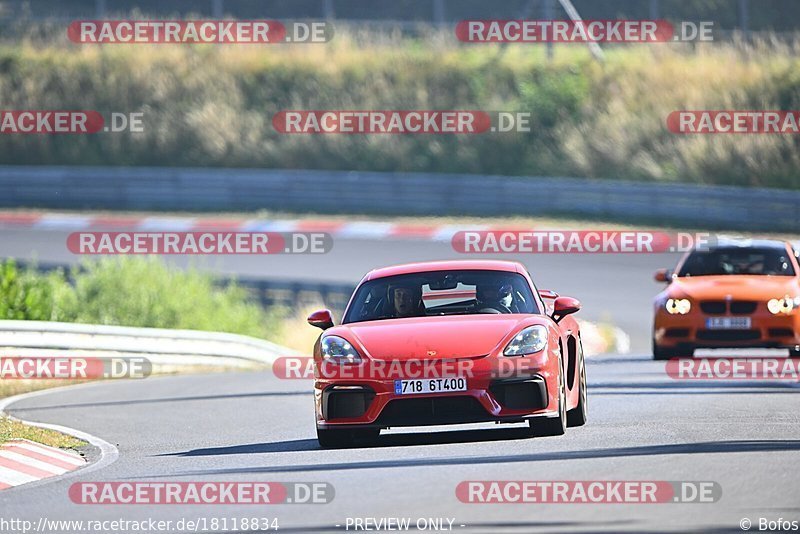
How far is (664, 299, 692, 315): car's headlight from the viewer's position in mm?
17859

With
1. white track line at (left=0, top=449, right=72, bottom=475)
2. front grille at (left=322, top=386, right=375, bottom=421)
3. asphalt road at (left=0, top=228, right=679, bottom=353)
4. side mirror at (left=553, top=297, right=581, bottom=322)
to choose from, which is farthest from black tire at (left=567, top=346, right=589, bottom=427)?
asphalt road at (left=0, top=228, right=679, bottom=353)

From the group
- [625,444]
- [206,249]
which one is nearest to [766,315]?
[625,444]

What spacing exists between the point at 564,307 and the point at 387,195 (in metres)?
26.8

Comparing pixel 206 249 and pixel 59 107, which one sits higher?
pixel 59 107

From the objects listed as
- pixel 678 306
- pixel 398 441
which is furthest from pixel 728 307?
pixel 398 441

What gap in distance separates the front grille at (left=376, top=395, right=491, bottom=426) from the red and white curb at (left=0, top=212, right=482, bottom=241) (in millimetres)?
23834

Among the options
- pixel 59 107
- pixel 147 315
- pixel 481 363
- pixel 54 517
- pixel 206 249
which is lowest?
pixel 54 517

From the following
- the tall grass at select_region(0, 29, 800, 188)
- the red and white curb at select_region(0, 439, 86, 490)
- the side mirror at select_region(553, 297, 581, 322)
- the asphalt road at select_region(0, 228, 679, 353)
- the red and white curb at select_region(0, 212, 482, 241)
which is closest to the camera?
the red and white curb at select_region(0, 439, 86, 490)

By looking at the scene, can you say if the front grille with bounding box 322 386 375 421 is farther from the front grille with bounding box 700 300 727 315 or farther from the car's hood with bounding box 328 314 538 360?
the front grille with bounding box 700 300 727 315

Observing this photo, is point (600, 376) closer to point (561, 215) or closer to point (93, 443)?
point (93, 443)

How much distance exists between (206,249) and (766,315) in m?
19.1

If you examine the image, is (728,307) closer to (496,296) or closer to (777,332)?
(777,332)

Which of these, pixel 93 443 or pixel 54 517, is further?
pixel 93 443

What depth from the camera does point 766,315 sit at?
17531 mm
